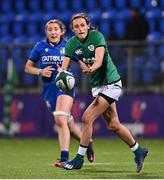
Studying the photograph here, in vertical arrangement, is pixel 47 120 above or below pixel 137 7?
below

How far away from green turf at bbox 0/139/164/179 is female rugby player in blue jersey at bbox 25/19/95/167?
2.02ft

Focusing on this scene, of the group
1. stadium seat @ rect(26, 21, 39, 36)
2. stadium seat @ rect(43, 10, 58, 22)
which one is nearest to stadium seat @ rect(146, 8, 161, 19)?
stadium seat @ rect(43, 10, 58, 22)

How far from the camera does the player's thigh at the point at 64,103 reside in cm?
1108

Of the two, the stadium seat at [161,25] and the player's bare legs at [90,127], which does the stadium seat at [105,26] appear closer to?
the stadium seat at [161,25]

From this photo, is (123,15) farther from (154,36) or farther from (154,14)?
(154,36)

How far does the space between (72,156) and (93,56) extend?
354 centimetres

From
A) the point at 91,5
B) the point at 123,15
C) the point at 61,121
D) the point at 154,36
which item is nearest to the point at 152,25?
the point at 154,36

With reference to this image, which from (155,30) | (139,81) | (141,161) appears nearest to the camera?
(141,161)

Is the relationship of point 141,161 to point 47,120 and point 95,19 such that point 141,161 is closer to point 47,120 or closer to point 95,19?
point 47,120

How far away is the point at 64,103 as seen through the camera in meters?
11.1

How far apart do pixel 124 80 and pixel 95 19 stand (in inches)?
163

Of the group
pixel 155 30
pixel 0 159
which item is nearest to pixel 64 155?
pixel 0 159

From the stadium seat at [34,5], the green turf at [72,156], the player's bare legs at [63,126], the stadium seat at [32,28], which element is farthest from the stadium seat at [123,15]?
the player's bare legs at [63,126]

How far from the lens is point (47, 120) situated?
18.7m
